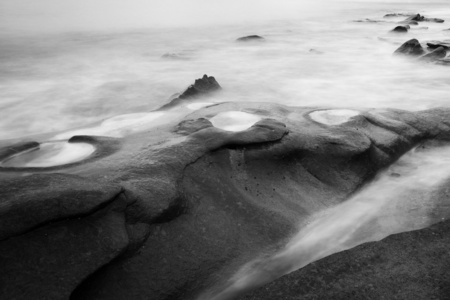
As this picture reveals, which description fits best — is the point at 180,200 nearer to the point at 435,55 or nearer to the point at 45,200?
the point at 45,200

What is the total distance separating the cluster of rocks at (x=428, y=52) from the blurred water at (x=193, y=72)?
1.55 ft

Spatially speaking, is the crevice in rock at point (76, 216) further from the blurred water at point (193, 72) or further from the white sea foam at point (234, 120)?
the blurred water at point (193, 72)

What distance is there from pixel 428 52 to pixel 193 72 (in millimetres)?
7159

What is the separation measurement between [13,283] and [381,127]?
4456mm

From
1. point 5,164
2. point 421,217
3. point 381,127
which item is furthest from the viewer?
point 381,127

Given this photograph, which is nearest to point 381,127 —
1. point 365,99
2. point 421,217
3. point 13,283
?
point 421,217

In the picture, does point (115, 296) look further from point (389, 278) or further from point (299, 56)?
point (299, 56)

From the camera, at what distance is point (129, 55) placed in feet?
47.2

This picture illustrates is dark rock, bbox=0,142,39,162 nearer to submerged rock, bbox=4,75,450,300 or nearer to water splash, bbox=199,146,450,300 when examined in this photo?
submerged rock, bbox=4,75,450,300

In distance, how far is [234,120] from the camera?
5102 mm

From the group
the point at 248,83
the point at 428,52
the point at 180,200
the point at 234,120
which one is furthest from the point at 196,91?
the point at 428,52

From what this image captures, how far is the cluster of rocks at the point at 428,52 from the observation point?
36.8 ft

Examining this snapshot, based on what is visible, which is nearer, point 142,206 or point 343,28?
point 142,206

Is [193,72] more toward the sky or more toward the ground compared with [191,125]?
more toward the ground
